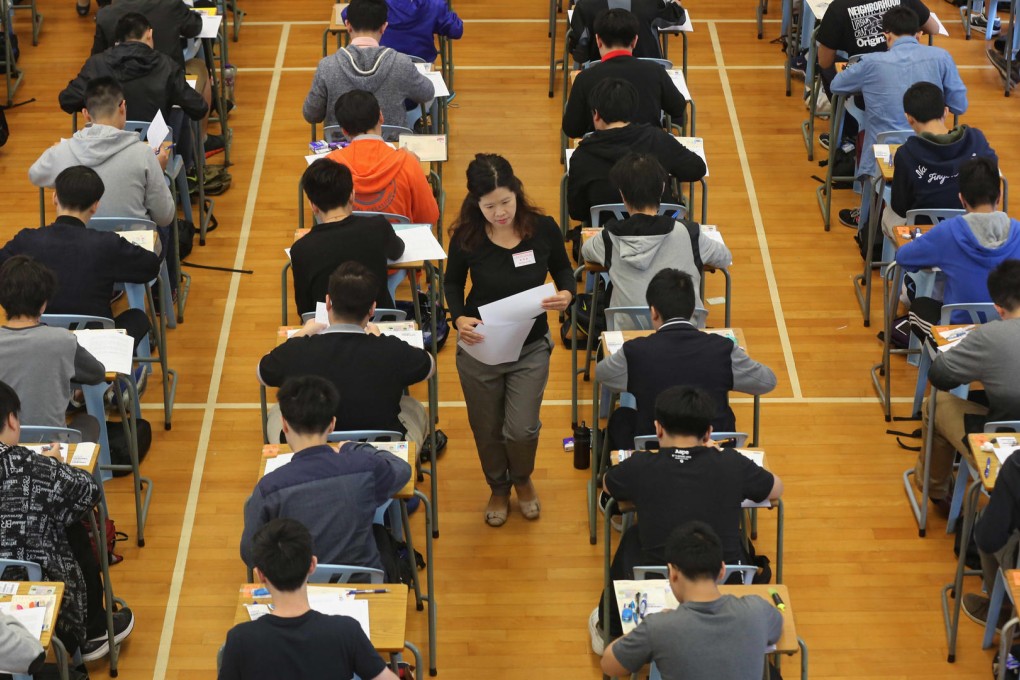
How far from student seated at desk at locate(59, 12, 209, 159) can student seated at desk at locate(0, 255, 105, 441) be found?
2.50 meters

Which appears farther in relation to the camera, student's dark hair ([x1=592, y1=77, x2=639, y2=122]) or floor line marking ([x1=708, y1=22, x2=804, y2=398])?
floor line marking ([x1=708, y1=22, x2=804, y2=398])

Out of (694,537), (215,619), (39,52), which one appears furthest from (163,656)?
(39,52)

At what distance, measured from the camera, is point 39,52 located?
34.8 ft

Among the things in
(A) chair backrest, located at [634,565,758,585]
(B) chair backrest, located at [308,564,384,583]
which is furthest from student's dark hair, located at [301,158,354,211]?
(A) chair backrest, located at [634,565,758,585]

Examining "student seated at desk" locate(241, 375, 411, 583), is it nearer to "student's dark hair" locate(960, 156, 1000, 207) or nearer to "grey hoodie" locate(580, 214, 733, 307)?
"grey hoodie" locate(580, 214, 733, 307)

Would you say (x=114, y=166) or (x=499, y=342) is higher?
(x=114, y=166)

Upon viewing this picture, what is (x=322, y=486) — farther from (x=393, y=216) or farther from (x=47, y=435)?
(x=393, y=216)

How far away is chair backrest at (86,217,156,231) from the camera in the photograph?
6852mm

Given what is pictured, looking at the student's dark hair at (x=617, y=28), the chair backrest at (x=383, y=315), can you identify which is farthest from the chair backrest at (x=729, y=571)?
the student's dark hair at (x=617, y=28)

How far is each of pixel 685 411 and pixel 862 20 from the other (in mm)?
4684

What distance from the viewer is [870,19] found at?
343 inches

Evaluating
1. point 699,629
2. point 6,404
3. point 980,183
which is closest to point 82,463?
point 6,404

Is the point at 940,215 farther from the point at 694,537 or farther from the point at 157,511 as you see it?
the point at 157,511

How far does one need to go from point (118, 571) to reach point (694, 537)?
299 cm
